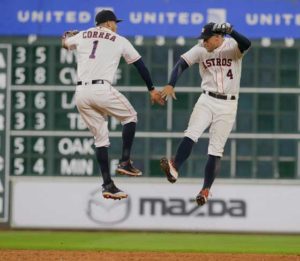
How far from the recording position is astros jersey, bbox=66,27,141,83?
1294cm

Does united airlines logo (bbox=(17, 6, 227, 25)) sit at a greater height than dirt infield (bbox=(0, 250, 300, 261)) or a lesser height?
greater

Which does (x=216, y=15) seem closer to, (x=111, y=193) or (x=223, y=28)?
(x=223, y=28)

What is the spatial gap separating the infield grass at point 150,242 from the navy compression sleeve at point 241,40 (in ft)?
13.9

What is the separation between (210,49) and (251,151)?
5.95 m

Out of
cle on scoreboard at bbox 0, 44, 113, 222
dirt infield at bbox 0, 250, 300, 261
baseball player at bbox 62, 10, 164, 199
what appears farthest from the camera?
cle on scoreboard at bbox 0, 44, 113, 222

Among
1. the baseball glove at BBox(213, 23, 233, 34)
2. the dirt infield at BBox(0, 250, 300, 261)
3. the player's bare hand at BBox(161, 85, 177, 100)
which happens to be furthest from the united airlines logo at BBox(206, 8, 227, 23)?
the player's bare hand at BBox(161, 85, 177, 100)

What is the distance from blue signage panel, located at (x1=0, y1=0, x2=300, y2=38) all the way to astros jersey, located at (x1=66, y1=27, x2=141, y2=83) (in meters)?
6.23

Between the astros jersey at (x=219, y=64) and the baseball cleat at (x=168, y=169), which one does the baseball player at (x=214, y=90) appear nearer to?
the astros jersey at (x=219, y=64)

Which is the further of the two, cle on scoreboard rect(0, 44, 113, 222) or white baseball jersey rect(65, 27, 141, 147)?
cle on scoreboard rect(0, 44, 113, 222)

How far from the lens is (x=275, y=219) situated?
1958 centimetres

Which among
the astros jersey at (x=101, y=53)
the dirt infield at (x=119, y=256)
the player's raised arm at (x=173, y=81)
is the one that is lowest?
the dirt infield at (x=119, y=256)

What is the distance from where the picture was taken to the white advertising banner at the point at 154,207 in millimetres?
19578

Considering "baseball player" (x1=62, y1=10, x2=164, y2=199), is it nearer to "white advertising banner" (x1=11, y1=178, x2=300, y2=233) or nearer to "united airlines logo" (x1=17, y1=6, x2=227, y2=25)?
"united airlines logo" (x1=17, y1=6, x2=227, y2=25)

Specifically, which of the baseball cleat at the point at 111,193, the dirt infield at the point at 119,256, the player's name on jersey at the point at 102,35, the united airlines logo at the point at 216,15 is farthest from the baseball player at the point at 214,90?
the united airlines logo at the point at 216,15
